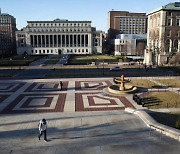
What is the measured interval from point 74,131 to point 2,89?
23.2m

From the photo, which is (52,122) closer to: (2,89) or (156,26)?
(2,89)

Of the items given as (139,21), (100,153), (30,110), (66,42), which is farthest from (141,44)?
(100,153)

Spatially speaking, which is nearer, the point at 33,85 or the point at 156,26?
the point at 33,85

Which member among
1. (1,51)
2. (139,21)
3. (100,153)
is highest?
(139,21)

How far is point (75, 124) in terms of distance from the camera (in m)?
21.2

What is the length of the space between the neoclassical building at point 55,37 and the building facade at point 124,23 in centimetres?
3732

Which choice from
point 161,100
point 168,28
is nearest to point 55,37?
point 168,28

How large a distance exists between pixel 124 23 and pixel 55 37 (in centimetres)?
6546

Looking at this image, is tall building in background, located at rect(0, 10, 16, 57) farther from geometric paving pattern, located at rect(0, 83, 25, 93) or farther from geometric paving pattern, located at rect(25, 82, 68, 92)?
geometric paving pattern, located at rect(25, 82, 68, 92)

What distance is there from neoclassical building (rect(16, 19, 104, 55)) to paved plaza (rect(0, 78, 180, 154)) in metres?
114

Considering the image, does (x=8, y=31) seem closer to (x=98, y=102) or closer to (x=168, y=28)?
(x=168, y=28)

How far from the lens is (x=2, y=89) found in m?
38.2

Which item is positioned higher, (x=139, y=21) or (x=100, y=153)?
(x=139, y=21)

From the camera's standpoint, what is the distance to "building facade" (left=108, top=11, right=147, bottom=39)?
183875 millimetres
